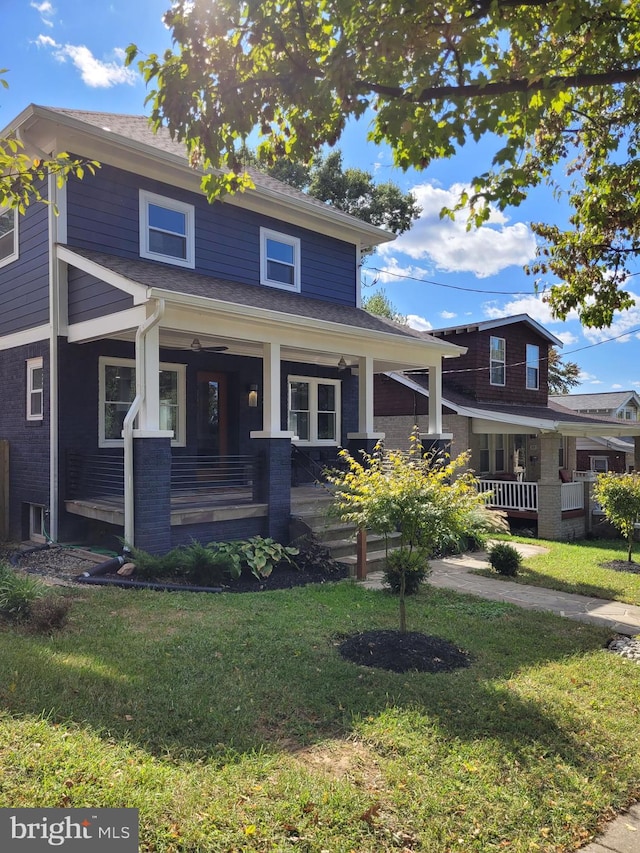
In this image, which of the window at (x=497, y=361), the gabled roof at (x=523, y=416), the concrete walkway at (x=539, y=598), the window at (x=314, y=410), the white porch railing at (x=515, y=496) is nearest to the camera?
the concrete walkway at (x=539, y=598)

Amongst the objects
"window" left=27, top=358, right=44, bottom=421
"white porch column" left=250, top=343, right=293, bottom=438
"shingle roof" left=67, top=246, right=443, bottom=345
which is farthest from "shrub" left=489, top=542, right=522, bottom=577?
"window" left=27, top=358, right=44, bottom=421

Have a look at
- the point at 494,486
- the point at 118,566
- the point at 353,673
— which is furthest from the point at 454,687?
the point at 494,486

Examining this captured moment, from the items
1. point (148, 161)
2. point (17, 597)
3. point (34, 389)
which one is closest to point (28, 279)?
point (34, 389)

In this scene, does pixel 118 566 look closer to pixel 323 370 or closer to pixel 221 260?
pixel 221 260

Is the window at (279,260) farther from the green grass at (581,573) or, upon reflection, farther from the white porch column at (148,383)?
the green grass at (581,573)

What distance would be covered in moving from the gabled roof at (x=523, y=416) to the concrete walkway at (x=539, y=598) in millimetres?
6309

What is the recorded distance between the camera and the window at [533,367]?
2033 cm

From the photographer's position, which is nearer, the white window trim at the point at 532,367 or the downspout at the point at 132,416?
the downspout at the point at 132,416

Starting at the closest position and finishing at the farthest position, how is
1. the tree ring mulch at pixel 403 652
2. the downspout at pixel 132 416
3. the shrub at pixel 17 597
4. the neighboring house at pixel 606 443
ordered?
1. the tree ring mulch at pixel 403 652
2. the shrub at pixel 17 597
3. the downspout at pixel 132 416
4. the neighboring house at pixel 606 443

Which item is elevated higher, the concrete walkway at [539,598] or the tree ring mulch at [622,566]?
the concrete walkway at [539,598]

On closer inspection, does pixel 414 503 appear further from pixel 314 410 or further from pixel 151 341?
pixel 314 410

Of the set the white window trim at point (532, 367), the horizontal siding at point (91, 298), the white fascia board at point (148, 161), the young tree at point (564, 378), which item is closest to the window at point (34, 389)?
the horizontal siding at point (91, 298)

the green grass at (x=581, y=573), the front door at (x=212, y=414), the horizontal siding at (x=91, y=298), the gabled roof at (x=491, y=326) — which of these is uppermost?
the gabled roof at (x=491, y=326)

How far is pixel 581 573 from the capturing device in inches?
403
